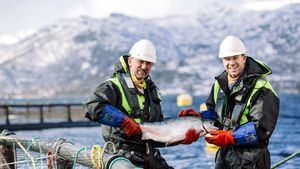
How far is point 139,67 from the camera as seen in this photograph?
23.3 ft

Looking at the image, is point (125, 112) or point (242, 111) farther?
point (125, 112)

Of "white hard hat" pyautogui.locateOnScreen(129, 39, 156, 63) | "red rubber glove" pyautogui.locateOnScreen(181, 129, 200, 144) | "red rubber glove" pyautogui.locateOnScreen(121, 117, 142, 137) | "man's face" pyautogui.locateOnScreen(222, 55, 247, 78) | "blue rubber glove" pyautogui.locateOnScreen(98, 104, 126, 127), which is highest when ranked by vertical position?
"white hard hat" pyautogui.locateOnScreen(129, 39, 156, 63)

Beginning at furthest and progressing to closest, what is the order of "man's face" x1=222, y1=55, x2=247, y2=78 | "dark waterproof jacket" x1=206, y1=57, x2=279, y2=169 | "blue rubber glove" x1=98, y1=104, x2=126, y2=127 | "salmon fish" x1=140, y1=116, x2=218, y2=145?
"salmon fish" x1=140, y1=116, x2=218, y2=145 → "man's face" x1=222, y1=55, x2=247, y2=78 → "blue rubber glove" x1=98, y1=104, x2=126, y2=127 → "dark waterproof jacket" x1=206, y1=57, x2=279, y2=169

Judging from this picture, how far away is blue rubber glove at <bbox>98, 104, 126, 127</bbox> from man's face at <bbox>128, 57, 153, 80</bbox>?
0.65 metres

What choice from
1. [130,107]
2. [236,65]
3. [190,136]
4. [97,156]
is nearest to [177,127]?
[190,136]

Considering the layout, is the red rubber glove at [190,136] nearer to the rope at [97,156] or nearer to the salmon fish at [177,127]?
the salmon fish at [177,127]

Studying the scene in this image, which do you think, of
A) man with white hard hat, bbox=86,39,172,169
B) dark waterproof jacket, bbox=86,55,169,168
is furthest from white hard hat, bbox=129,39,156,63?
dark waterproof jacket, bbox=86,55,169,168

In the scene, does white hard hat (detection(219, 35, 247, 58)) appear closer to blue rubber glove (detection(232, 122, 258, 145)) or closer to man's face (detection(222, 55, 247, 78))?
man's face (detection(222, 55, 247, 78))

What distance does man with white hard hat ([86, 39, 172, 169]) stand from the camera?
677cm

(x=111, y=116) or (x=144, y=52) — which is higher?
(x=144, y=52)

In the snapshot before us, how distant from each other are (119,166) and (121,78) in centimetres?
210

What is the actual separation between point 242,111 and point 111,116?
1.72 meters

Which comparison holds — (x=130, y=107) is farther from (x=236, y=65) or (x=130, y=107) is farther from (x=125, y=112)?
(x=236, y=65)

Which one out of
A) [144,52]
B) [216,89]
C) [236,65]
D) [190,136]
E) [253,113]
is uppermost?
[144,52]
